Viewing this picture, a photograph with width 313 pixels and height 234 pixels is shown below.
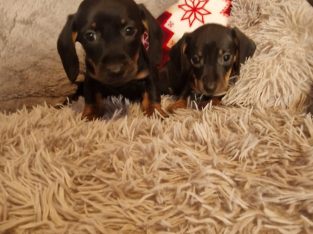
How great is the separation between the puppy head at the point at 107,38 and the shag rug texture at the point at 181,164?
18 centimetres

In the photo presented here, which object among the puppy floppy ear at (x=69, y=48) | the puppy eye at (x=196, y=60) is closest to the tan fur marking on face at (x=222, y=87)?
the puppy eye at (x=196, y=60)

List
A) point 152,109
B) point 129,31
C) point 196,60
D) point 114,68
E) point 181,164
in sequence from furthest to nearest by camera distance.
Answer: point 196,60 < point 152,109 < point 129,31 < point 114,68 < point 181,164

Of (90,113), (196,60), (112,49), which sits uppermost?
(112,49)

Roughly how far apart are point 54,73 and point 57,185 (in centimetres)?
95

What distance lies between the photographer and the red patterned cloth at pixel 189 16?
75.6 inches

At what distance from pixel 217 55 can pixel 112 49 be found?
454mm

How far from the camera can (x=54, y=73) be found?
1.86 m

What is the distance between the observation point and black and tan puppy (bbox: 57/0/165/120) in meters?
1.42

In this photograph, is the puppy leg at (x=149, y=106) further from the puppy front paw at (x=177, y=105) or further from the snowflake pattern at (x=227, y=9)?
the snowflake pattern at (x=227, y=9)

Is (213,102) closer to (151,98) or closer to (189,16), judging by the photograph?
(151,98)

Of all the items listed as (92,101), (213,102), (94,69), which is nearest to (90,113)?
(92,101)

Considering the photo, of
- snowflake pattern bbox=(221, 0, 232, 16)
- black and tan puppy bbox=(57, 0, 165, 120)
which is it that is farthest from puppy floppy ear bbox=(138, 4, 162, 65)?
snowflake pattern bbox=(221, 0, 232, 16)

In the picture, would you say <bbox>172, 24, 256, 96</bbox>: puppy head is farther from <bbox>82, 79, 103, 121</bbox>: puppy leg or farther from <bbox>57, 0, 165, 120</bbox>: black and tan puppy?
<bbox>82, 79, 103, 121</bbox>: puppy leg

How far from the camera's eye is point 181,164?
1.07 m
